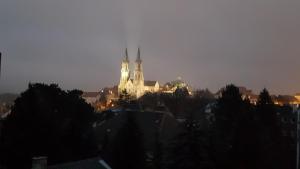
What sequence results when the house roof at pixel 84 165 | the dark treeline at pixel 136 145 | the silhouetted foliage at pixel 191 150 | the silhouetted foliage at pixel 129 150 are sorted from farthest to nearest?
the silhouetted foliage at pixel 129 150 → the dark treeline at pixel 136 145 → the silhouetted foliage at pixel 191 150 → the house roof at pixel 84 165

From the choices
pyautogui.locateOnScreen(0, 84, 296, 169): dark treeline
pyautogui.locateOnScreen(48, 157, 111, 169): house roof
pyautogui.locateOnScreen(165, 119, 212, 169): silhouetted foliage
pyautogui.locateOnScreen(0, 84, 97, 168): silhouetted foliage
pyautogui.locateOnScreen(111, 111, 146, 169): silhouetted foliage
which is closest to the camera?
pyautogui.locateOnScreen(48, 157, 111, 169): house roof

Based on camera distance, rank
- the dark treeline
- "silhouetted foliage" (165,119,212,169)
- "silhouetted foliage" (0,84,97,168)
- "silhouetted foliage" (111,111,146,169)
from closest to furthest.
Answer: "silhouetted foliage" (165,119,212,169) < the dark treeline < "silhouetted foliage" (0,84,97,168) < "silhouetted foliage" (111,111,146,169)

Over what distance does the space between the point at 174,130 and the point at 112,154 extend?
2136 cm

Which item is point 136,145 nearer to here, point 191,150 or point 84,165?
point 191,150

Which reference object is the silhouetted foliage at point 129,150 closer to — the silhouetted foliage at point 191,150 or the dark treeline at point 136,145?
the dark treeline at point 136,145

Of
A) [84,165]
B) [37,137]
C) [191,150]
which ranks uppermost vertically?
[37,137]

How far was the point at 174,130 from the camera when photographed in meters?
62.7

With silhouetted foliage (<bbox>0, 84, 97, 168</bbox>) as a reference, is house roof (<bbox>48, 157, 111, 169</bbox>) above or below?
below

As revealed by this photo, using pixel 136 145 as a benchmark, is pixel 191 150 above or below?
below

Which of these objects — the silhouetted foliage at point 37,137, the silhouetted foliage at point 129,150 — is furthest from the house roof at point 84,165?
the silhouetted foliage at point 37,137

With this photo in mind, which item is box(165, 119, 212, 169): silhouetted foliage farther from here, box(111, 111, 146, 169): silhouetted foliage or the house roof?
box(111, 111, 146, 169): silhouetted foliage

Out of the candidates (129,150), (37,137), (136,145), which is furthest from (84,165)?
(37,137)

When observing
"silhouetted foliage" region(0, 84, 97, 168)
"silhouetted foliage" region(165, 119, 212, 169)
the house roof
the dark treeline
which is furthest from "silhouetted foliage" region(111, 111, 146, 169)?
the house roof

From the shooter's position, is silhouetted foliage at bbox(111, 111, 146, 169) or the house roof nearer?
the house roof
